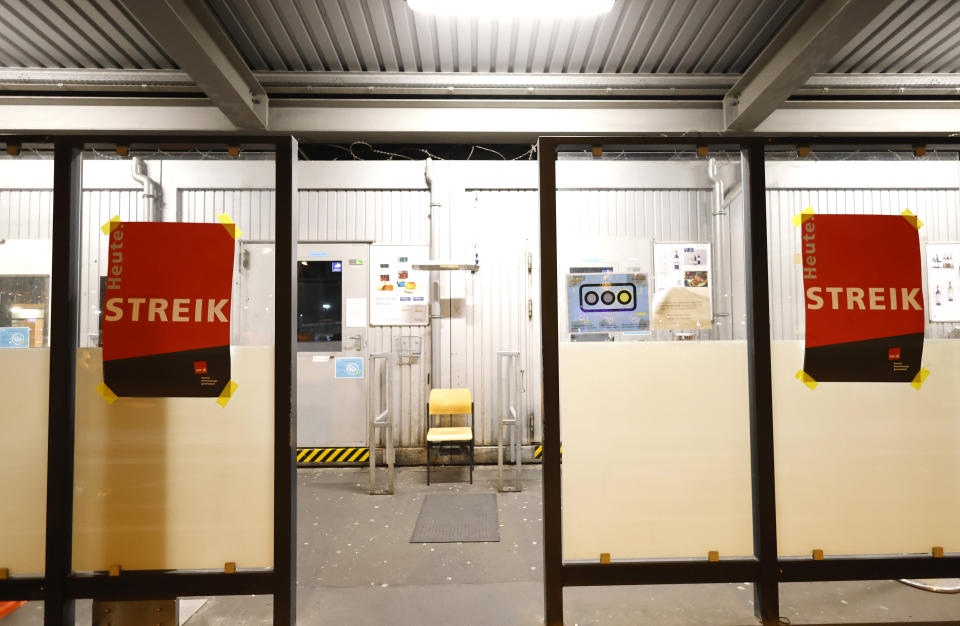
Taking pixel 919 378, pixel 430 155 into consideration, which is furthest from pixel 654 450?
pixel 430 155

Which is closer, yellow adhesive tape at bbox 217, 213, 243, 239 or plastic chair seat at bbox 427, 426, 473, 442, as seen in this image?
yellow adhesive tape at bbox 217, 213, 243, 239

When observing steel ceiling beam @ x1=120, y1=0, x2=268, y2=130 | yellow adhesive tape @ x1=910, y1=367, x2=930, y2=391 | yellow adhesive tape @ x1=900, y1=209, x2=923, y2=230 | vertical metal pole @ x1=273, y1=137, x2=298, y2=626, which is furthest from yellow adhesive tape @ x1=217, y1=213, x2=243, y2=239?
yellow adhesive tape @ x1=910, y1=367, x2=930, y2=391

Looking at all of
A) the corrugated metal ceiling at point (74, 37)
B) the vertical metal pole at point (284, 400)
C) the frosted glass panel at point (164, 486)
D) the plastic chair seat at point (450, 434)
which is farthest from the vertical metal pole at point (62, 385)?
the plastic chair seat at point (450, 434)

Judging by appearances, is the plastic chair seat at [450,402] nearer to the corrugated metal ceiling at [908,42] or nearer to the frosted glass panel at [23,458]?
the frosted glass panel at [23,458]

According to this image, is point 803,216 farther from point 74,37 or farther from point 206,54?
point 74,37

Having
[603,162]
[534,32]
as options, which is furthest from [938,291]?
[534,32]

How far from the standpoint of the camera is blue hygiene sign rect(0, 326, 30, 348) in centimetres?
225

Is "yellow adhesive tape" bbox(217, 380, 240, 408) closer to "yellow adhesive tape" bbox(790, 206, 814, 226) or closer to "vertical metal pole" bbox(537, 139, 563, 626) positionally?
"vertical metal pole" bbox(537, 139, 563, 626)

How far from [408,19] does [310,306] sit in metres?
3.16

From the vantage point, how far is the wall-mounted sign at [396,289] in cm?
531

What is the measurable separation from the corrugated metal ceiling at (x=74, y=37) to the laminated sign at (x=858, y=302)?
4.57 meters

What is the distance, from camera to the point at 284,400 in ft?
7.39

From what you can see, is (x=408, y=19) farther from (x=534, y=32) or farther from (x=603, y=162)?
(x=603, y=162)

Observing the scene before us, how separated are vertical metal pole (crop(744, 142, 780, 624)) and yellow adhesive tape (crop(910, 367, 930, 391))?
29.5 inches
